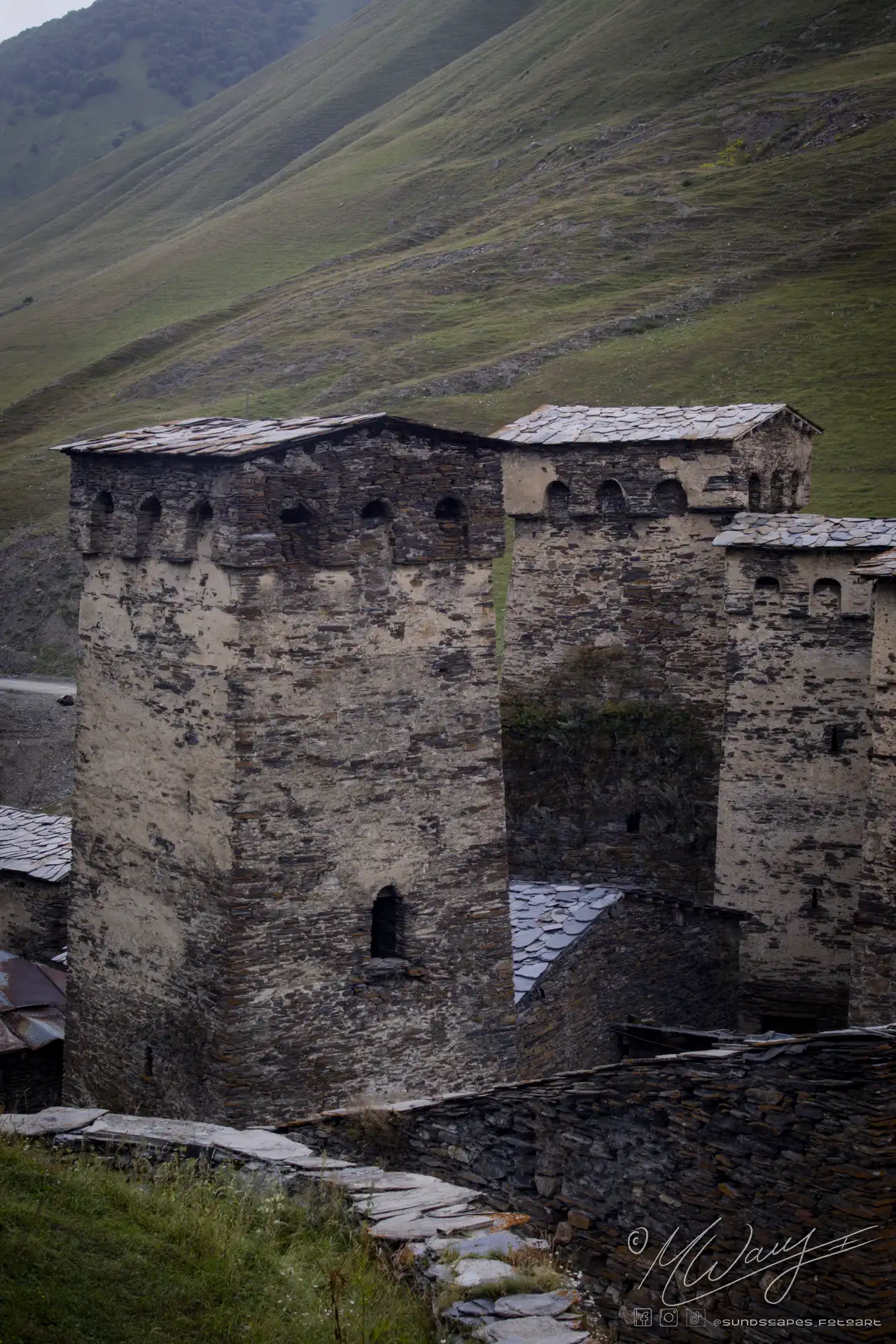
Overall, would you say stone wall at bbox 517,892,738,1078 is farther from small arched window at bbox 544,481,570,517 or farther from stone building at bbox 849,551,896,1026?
small arched window at bbox 544,481,570,517

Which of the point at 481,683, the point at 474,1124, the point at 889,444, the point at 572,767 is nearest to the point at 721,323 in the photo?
the point at 889,444

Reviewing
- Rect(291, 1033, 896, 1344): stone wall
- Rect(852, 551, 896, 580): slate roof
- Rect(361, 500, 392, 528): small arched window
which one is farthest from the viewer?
Rect(852, 551, 896, 580): slate roof

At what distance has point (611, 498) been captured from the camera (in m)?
21.9

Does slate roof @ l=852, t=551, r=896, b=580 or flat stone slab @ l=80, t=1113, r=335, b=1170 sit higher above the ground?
slate roof @ l=852, t=551, r=896, b=580

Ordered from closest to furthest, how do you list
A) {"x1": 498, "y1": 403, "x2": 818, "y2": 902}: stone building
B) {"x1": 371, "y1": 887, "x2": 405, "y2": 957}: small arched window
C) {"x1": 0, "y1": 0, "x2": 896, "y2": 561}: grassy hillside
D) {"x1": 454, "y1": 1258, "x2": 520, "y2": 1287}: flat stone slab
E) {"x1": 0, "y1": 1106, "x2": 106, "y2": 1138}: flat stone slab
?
{"x1": 454, "y1": 1258, "x2": 520, "y2": 1287}: flat stone slab, {"x1": 0, "y1": 1106, "x2": 106, "y2": 1138}: flat stone slab, {"x1": 371, "y1": 887, "x2": 405, "y2": 957}: small arched window, {"x1": 498, "y1": 403, "x2": 818, "y2": 902}: stone building, {"x1": 0, "y1": 0, "x2": 896, "y2": 561}: grassy hillside

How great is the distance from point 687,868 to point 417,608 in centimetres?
853

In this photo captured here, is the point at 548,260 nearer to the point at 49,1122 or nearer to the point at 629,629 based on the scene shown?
the point at 629,629

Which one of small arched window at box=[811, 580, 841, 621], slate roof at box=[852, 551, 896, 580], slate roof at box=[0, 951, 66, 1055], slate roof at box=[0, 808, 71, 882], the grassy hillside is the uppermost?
the grassy hillside

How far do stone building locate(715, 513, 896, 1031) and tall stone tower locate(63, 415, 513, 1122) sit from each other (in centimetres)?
617

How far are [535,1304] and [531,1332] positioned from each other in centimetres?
31

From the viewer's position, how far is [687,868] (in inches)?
843

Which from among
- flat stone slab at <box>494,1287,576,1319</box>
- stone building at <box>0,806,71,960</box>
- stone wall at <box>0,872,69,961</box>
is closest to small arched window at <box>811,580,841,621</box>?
stone building at <box>0,806,71,960</box>

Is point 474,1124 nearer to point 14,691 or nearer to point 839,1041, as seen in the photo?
point 839,1041

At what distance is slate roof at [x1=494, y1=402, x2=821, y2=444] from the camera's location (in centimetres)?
2138
